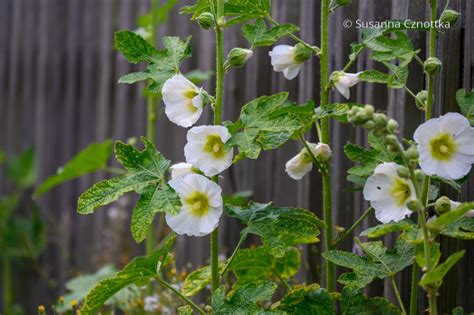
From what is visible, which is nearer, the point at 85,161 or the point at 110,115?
the point at 85,161

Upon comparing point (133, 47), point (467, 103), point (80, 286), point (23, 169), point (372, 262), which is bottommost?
point (80, 286)

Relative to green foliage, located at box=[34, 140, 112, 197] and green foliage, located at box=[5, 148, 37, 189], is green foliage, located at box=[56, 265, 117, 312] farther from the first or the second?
green foliage, located at box=[5, 148, 37, 189]

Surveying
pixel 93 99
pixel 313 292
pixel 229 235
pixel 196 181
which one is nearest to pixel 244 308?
pixel 313 292

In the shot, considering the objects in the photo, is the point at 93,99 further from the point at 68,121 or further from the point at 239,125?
the point at 239,125

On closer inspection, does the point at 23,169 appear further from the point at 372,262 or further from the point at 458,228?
the point at 458,228

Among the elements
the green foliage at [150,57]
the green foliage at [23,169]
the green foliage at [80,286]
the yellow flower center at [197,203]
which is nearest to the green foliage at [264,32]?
the green foliage at [150,57]

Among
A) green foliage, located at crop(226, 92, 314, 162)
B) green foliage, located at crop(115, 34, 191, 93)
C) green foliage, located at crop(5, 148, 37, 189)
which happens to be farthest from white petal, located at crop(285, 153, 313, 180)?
green foliage, located at crop(5, 148, 37, 189)

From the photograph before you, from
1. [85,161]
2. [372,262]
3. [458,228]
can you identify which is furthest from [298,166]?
[85,161]
